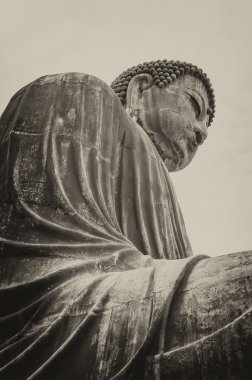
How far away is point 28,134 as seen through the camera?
387 centimetres

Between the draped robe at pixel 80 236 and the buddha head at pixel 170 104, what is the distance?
0.73 m

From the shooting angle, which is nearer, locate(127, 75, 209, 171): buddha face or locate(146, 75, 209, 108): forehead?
locate(127, 75, 209, 171): buddha face

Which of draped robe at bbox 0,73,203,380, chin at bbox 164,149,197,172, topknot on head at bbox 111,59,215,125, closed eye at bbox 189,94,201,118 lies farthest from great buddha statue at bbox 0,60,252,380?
topknot on head at bbox 111,59,215,125

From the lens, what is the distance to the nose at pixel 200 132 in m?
5.55

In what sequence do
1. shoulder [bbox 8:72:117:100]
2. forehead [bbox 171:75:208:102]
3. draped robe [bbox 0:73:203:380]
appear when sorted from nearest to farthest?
draped robe [bbox 0:73:203:380], shoulder [bbox 8:72:117:100], forehead [bbox 171:75:208:102]

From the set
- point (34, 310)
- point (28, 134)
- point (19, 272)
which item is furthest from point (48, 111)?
point (34, 310)

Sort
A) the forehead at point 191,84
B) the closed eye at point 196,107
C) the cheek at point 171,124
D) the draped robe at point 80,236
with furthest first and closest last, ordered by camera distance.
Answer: the forehead at point 191,84 < the closed eye at point 196,107 < the cheek at point 171,124 < the draped robe at point 80,236

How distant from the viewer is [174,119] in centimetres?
538

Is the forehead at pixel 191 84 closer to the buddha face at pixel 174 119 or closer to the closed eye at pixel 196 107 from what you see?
the buddha face at pixel 174 119

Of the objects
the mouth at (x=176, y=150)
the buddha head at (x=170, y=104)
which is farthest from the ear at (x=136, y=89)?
the mouth at (x=176, y=150)

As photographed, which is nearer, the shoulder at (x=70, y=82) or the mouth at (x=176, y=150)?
the shoulder at (x=70, y=82)

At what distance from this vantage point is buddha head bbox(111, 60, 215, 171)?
539 centimetres

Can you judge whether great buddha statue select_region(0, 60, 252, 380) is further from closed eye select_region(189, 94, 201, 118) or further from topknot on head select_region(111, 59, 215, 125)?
topknot on head select_region(111, 59, 215, 125)

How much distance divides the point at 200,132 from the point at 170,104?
370mm
